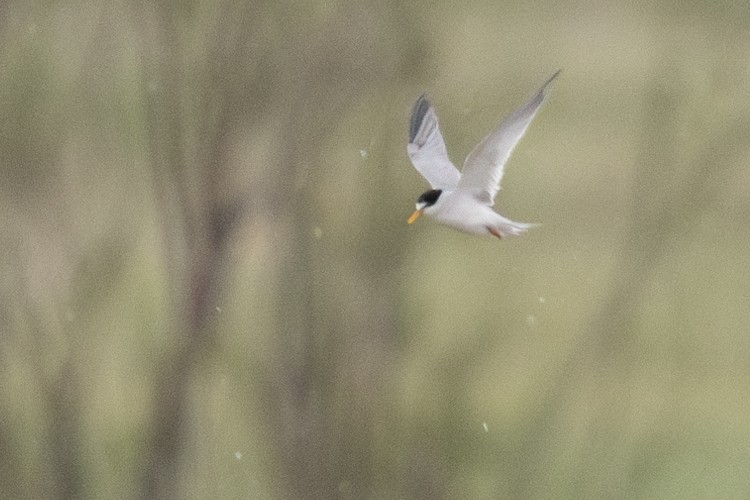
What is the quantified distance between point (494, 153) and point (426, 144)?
0.71 ft

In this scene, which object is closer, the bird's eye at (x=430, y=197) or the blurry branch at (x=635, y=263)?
the bird's eye at (x=430, y=197)

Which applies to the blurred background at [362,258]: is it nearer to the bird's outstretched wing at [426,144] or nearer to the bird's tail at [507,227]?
the bird's outstretched wing at [426,144]

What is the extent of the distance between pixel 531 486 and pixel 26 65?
1.32 metres

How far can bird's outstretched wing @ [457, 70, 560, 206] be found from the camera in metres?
1.55

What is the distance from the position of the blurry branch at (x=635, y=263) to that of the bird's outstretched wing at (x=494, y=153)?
1100 millimetres

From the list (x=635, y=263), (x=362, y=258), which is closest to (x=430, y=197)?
(x=362, y=258)

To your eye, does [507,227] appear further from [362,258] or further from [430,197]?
[362,258]

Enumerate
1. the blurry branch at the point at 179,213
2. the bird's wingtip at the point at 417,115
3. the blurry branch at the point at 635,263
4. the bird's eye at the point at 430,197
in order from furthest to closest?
the blurry branch at the point at 635,263
the blurry branch at the point at 179,213
the bird's wingtip at the point at 417,115
the bird's eye at the point at 430,197

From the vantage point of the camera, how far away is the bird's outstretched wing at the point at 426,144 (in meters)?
1.82

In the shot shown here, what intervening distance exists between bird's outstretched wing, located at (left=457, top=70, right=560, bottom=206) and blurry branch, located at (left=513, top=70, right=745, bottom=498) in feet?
3.61

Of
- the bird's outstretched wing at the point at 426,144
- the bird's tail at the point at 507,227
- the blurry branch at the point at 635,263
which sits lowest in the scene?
the blurry branch at the point at 635,263

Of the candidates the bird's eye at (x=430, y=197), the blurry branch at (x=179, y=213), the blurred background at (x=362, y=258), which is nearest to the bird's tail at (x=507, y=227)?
the bird's eye at (x=430, y=197)

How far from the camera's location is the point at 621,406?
109 inches

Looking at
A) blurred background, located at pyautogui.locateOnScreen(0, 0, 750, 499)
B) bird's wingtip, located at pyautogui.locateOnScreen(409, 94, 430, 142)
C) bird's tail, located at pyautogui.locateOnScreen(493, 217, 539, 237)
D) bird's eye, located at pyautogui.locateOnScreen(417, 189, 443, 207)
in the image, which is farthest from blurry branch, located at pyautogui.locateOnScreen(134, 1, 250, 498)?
bird's tail, located at pyautogui.locateOnScreen(493, 217, 539, 237)
